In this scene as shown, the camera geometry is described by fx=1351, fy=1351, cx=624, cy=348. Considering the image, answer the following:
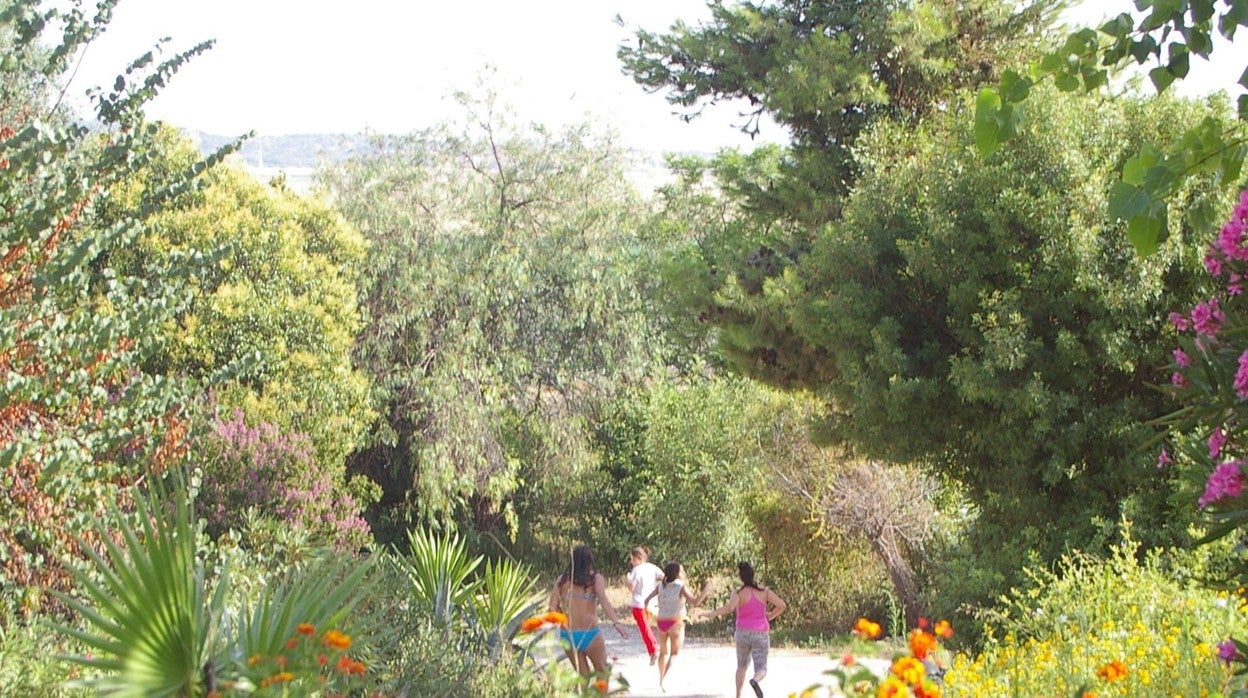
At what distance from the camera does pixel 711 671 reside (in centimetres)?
1545

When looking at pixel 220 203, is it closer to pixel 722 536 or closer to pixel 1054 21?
pixel 722 536

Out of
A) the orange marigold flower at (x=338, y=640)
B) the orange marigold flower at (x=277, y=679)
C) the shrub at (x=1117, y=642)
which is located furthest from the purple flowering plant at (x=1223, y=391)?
the orange marigold flower at (x=277, y=679)

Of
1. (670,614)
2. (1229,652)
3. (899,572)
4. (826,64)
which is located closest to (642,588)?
(670,614)

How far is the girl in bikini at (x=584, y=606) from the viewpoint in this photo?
33.0 ft

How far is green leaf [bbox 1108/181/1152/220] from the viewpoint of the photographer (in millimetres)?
3463

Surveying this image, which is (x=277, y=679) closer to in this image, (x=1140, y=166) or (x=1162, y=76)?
(x=1140, y=166)

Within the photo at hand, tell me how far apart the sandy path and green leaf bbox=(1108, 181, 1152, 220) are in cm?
908

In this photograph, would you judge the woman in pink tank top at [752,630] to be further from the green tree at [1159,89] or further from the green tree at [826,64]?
the green tree at [1159,89]

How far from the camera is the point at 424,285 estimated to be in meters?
20.9

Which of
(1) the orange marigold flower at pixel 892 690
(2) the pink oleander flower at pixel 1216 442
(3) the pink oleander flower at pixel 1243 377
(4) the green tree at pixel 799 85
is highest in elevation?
(4) the green tree at pixel 799 85

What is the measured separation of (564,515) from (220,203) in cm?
898

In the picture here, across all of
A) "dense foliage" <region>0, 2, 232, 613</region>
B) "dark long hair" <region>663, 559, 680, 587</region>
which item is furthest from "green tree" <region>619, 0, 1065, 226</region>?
"dense foliage" <region>0, 2, 232, 613</region>

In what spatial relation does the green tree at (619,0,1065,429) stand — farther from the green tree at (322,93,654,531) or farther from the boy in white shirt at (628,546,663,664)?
the green tree at (322,93,654,531)

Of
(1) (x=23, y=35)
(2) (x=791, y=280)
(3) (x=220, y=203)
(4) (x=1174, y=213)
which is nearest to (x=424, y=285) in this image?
(3) (x=220, y=203)
